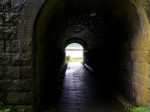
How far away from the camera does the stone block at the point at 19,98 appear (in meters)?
6.70

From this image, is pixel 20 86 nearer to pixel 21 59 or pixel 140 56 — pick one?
pixel 21 59

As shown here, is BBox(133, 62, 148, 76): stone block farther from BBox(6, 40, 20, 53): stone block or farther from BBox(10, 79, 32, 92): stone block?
BBox(6, 40, 20, 53): stone block

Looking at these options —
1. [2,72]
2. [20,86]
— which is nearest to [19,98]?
[20,86]

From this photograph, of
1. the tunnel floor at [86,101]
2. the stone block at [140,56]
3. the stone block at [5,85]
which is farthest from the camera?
the tunnel floor at [86,101]

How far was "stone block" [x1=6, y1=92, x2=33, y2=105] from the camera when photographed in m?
6.70

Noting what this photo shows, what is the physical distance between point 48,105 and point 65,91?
8.42 feet

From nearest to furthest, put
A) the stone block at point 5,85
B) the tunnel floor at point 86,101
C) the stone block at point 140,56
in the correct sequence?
1. the stone block at point 5,85
2. the stone block at point 140,56
3. the tunnel floor at point 86,101

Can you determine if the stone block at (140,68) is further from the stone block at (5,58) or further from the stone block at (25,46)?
the stone block at (5,58)

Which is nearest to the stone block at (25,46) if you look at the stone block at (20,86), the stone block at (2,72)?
the stone block at (2,72)

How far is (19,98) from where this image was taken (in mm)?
6723

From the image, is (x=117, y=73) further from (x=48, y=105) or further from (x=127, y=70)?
(x=48, y=105)

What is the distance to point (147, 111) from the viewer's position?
21.2ft

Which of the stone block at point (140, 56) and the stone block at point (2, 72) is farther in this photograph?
the stone block at point (140, 56)

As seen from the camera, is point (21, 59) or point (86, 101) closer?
point (21, 59)
